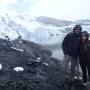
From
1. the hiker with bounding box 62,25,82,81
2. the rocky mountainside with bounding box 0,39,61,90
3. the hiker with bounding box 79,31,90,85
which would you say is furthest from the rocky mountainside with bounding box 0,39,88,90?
the hiker with bounding box 62,25,82,81

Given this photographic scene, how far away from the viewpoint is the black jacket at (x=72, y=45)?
7254 mm

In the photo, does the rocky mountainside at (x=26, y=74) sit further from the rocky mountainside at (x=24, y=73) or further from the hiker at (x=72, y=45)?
the hiker at (x=72, y=45)

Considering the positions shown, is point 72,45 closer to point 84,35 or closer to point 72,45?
point 72,45

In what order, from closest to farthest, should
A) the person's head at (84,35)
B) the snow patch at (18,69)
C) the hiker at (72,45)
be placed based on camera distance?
the person's head at (84,35) → the hiker at (72,45) → the snow patch at (18,69)

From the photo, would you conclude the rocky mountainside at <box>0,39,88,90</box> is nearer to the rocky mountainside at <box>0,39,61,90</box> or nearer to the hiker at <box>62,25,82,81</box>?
the rocky mountainside at <box>0,39,61,90</box>

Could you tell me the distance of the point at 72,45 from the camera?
289 inches

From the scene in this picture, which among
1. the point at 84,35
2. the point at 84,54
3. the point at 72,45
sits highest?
the point at 84,35

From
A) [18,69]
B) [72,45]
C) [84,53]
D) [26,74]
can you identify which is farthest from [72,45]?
[18,69]

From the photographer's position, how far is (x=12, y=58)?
10.5 m

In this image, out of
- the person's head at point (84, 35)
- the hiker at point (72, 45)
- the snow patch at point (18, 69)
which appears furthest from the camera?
the snow patch at point (18, 69)

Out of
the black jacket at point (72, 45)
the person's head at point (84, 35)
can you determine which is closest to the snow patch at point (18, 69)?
the black jacket at point (72, 45)

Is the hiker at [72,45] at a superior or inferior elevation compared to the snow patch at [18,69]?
superior

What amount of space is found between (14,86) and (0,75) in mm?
1298

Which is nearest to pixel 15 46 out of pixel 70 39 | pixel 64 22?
pixel 70 39
